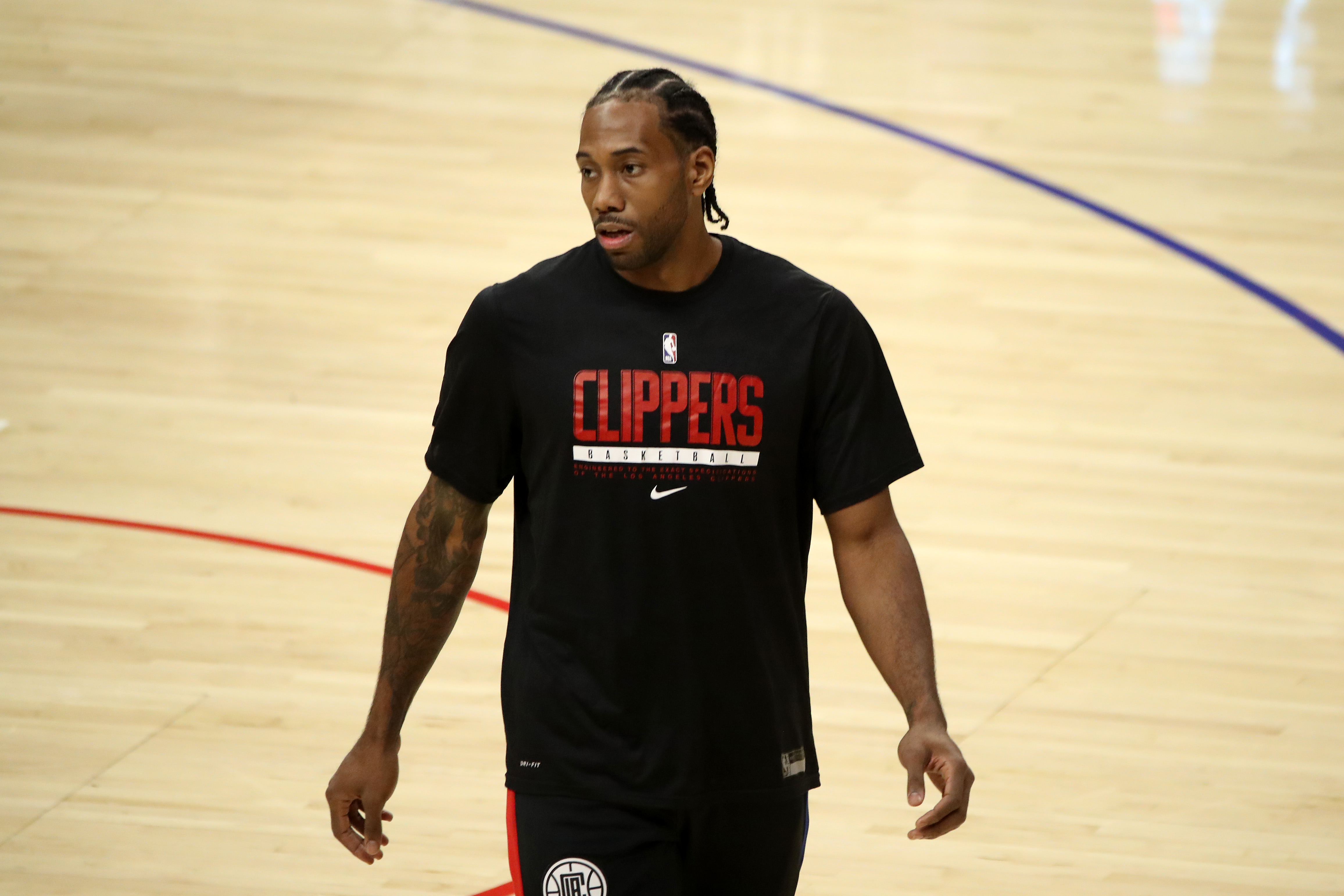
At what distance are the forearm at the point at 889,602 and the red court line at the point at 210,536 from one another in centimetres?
267

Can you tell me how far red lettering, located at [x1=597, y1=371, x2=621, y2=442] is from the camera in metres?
2.51

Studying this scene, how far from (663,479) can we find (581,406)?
0.14m

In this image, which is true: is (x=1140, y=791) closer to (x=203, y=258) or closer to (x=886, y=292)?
(x=886, y=292)

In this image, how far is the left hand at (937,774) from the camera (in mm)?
2416

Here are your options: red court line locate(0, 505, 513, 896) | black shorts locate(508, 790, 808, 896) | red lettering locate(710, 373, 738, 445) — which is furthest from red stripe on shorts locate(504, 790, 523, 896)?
red court line locate(0, 505, 513, 896)

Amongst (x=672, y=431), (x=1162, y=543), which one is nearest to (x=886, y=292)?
(x=1162, y=543)

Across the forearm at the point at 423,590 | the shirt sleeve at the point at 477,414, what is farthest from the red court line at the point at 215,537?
the shirt sleeve at the point at 477,414

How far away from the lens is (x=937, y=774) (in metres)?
2.46

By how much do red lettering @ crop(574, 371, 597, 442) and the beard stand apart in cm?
14

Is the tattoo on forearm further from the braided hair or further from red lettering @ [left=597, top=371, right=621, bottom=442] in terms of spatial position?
the braided hair

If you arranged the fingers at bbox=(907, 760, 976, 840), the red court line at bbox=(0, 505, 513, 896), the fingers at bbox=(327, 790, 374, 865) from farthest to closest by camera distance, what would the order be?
the red court line at bbox=(0, 505, 513, 896), the fingers at bbox=(327, 790, 374, 865), the fingers at bbox=(907, 760, 976, 840)

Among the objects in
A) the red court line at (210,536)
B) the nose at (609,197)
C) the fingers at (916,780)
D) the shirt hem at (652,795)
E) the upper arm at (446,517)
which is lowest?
the red court line at (210,536)

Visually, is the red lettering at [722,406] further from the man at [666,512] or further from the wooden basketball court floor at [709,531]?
the wooden basketball court floor at [709,531]

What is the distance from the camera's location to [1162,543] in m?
5.54
